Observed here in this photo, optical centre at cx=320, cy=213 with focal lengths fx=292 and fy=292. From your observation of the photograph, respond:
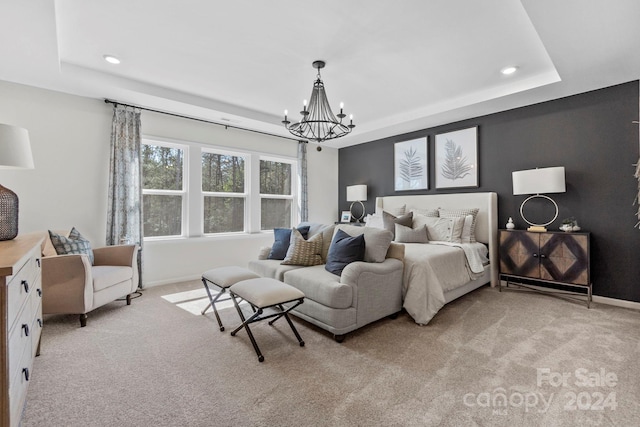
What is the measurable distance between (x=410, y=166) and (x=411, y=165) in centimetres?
3

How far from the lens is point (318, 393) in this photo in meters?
1.77

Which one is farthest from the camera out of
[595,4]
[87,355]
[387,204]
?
[387,204]

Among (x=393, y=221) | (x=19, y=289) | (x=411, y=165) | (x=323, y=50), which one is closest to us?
(x=19, y=289)

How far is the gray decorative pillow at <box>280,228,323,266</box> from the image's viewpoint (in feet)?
10.6

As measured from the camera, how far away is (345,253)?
111 inches

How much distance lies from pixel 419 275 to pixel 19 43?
4126mm

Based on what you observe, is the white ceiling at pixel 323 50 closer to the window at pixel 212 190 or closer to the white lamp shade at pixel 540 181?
the window at pixel 212 190

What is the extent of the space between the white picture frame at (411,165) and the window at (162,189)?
3.69m

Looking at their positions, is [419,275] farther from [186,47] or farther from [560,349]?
[186,47]

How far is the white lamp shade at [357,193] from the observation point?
5786 mm

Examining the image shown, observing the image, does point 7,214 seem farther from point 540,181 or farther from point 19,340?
point 540,181

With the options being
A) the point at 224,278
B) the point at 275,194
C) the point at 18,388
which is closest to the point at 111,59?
the point at 224,278

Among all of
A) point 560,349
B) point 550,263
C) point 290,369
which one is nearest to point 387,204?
point 550,263

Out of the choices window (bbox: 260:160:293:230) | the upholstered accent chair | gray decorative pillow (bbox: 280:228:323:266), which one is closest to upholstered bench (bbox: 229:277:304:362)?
gray decorative pillow (bbox: 280:228:323:266)
